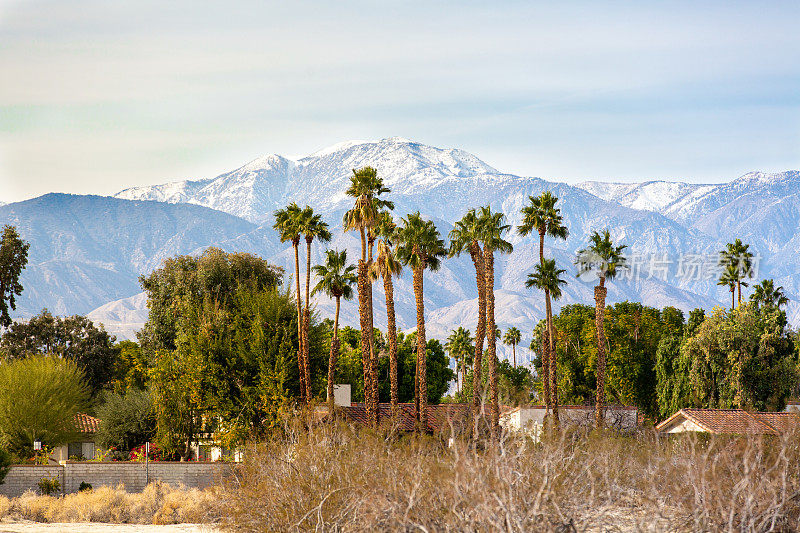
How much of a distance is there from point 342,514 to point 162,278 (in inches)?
1985

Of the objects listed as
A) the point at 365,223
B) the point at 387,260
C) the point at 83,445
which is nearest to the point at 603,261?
the point at 387,260

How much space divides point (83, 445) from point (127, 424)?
1360cm

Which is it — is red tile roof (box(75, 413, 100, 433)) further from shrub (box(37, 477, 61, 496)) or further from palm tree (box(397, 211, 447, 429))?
palm tree (box(397, 211, 447, 429))

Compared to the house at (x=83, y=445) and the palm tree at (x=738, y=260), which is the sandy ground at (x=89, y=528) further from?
the palm tree at (x=738, y=260)

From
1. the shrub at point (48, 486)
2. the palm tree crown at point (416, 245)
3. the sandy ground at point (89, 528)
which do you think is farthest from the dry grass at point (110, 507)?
the palm tree crown at point (416, 245)

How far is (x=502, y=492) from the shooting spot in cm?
1908

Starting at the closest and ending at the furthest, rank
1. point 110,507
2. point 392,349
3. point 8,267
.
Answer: point 110,507
point 392,349
point 8,267

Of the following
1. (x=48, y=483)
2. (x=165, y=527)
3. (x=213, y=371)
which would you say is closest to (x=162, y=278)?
(x=213, y=371)

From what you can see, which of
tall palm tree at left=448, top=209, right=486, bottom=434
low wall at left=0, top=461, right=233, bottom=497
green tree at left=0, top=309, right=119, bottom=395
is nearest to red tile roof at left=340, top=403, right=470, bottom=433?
tall palm tree at left=448, top=209, right=486, bottom=434

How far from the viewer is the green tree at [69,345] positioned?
8650 centimetres

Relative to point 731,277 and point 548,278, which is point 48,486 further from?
point 731,277

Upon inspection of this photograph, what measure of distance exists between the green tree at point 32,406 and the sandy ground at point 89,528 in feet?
53.6

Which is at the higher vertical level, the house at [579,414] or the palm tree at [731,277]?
the palm tree at [731,277]

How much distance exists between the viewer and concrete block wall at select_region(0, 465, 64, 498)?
154 ft
